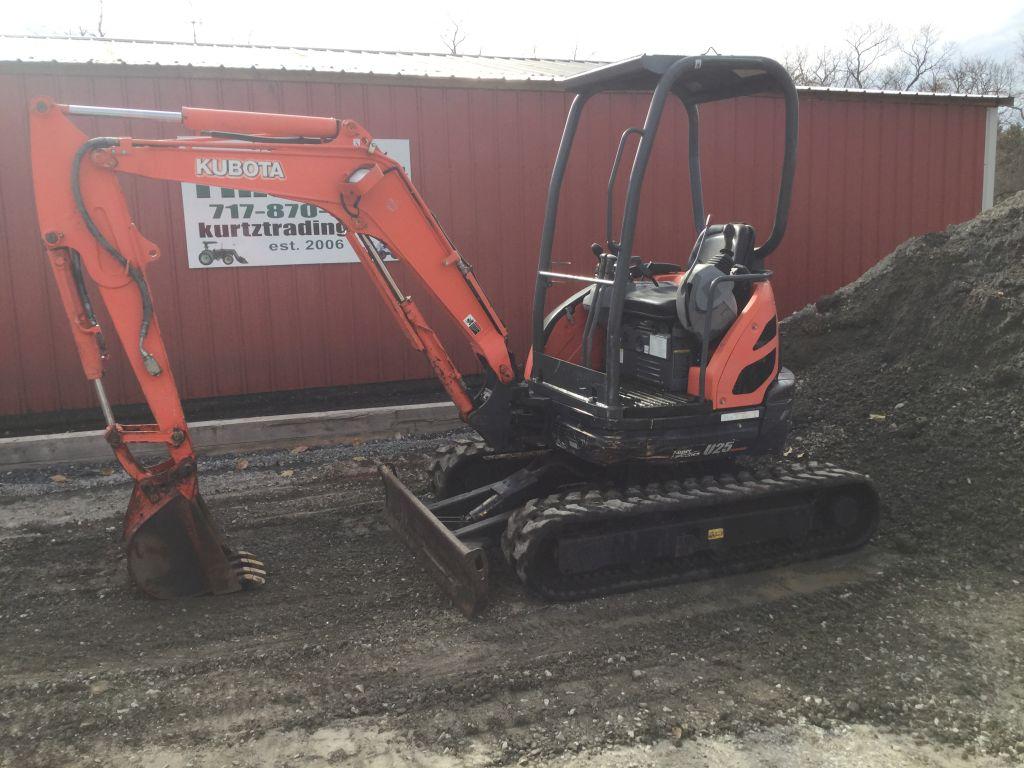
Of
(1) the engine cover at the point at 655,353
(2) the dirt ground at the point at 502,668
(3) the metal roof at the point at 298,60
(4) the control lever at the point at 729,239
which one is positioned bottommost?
(2) the dirt ground at the point at 502,668

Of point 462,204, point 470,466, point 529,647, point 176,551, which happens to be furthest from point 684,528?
point 462,204

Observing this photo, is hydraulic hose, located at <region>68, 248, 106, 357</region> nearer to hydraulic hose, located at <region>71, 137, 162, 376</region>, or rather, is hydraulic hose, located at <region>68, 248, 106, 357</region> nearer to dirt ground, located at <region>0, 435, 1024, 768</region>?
hydraulic hose, located at <region>71, 137, 162, 376</region>

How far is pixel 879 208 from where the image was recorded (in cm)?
1073

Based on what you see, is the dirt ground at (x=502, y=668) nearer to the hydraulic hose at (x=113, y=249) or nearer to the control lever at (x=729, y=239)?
the hydraulic hose at (x=113, y=249)

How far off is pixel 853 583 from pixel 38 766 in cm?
393

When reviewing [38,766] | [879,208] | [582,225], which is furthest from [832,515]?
[879,208]

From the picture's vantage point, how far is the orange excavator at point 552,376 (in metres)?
4.34

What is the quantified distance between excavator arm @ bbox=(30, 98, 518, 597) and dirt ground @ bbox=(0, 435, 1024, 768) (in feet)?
0.98

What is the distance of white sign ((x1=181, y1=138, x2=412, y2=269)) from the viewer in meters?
8.34

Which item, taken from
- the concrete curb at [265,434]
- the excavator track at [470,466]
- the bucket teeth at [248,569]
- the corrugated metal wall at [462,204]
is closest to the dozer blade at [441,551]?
the excavator track at [470,466]

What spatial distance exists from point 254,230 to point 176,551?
467 centimetres

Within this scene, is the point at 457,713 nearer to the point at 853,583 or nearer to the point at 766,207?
the point at 853,583

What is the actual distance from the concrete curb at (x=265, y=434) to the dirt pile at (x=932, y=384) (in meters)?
3.24

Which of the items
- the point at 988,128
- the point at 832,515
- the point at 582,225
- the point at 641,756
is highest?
the point at 988,128
